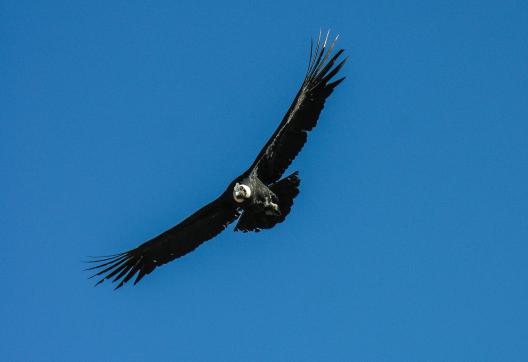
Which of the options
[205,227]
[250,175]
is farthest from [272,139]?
[205,227]

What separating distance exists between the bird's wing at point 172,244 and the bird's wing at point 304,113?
4.40 ft

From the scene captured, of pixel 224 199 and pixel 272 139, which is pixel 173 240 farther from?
pixel 272 139

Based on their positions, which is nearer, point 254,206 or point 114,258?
point 254,206

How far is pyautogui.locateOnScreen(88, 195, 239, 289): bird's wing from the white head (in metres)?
0.84

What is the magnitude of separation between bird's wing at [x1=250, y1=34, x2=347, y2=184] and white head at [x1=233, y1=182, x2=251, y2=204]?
1.02 ft

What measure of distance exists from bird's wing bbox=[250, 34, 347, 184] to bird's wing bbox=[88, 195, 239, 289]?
52.7 inches

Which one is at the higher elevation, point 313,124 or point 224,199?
point 313,124

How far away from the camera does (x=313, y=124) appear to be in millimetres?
16703

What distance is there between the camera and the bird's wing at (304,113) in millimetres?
16562

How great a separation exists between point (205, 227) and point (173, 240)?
557mm

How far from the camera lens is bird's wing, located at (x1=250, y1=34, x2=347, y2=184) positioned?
652 inches

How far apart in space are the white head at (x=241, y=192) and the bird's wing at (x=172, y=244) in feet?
2.77

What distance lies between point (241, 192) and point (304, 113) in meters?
1.46

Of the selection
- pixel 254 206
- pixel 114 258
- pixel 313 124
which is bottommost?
pixel 114 258
